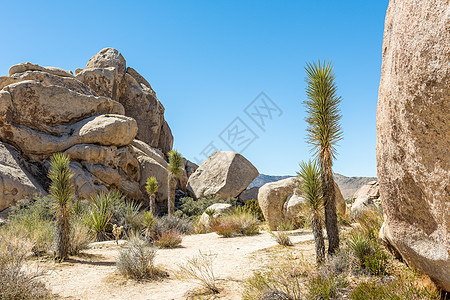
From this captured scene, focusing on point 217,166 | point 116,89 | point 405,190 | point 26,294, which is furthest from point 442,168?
point 116,89

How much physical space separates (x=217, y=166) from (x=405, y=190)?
20.1 m

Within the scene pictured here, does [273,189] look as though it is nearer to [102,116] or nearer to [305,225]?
[305,225]

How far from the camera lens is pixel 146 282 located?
6273 millimetres

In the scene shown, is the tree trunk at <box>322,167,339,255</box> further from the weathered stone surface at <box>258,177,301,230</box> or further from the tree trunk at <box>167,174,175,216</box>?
the tree trunk at <box>167,174,175,216</box>

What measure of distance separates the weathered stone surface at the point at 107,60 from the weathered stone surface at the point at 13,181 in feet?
53.2

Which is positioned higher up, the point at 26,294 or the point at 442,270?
the point at 442,270

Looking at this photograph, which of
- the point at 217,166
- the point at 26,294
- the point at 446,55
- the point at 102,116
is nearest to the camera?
the point at 446,55

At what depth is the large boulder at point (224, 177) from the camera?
22859mm

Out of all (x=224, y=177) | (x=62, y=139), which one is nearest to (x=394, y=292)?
(x=224, y=177)

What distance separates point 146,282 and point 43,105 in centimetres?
1836

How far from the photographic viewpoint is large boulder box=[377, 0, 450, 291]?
11.0 ft

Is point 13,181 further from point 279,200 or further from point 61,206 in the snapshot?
point 279,200

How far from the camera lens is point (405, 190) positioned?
4.10m

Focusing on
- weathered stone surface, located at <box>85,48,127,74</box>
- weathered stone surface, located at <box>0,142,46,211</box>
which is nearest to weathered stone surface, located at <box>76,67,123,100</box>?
weathered stone surface, located at <box>85,48,127,74</box>
